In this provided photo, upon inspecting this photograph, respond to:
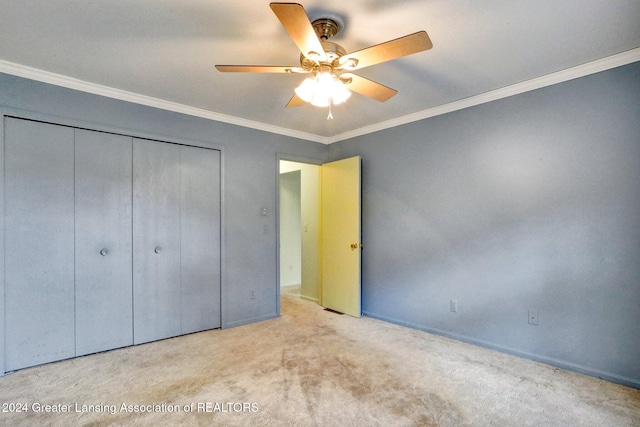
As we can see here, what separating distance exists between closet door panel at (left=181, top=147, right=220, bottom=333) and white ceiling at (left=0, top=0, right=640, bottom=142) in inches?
27.2

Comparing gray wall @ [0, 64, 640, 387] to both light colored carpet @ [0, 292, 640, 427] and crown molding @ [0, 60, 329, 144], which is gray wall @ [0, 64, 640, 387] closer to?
crown molding @ [0, 60, 329, 144]

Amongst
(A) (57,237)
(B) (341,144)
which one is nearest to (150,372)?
(A) (57,237)

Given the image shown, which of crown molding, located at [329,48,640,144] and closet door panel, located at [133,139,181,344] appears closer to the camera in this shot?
crown molding, located at [329,48,640,144]

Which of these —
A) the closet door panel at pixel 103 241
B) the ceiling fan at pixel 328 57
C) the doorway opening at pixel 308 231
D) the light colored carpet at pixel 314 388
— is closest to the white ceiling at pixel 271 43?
the ceiling fan at pixel 328 57

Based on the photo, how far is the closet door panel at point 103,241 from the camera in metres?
2.86

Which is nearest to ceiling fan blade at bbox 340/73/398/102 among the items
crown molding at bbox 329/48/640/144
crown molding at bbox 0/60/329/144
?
crown molding at bbox 329/48/640/144

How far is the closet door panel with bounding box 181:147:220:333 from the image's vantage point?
3.45 m

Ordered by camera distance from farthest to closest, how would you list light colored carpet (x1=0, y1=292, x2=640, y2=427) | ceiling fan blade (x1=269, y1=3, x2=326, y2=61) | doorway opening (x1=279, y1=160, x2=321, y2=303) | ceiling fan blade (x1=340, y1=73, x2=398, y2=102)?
doorway opening (x1=279, y1=160, x2=321, y2=303)
ceiling fan blade (x1=340, y1=73, x2=398, y2=102)
light colored carpet (x1=0, y1=292, x2=640, y2=427)
ceiling fan blade (x1=269, y1=3, x2=326, y2=61)

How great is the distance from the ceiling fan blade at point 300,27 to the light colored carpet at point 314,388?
6.97ft

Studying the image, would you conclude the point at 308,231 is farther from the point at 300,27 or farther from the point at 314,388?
the point at 300,27

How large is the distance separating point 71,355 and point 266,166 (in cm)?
263

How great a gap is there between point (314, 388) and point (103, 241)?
2.25 meters

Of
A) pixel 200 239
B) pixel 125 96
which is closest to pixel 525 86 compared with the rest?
pixel 200 239

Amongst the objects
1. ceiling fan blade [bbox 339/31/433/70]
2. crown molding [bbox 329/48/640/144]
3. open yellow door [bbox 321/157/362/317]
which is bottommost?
open yellow door [bbox 321/157/362/317]
